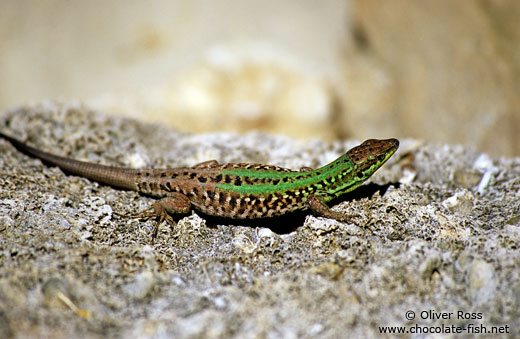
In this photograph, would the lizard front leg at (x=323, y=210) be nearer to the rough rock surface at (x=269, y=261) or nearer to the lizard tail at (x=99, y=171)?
the rough rock surface at (x=269, y=261)

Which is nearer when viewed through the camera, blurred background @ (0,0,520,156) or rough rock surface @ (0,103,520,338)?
rough rock surface @ (0,103,520,338)

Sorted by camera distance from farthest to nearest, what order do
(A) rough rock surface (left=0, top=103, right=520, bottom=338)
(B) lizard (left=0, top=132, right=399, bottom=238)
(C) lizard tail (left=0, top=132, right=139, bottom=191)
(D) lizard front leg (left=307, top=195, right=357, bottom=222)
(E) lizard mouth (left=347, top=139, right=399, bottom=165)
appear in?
1. (C) lizard tail (left=0, top=132, right=139, bottom=191)
2. (E) lizard mouth (left=347, top=139, right=399, bottom=165)
3. (B) lizard (left=0, top=132, right=399, bottom=238)
4. (D) lizard front leg (left=307, top=195, right=357, bottom=222)
5. (A) rough rock surface (left=0, top=103, right=520, bottom=338)

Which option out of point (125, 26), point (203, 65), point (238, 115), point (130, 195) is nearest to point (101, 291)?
point (130, 195)

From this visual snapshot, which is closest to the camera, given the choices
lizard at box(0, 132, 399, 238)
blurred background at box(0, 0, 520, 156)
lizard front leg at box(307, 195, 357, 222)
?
lizard front leg at box(307, 195, 357, 222)

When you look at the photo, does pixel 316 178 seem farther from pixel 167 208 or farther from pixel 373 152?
pixel 167 208

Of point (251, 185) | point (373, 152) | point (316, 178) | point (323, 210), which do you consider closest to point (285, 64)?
point (373, 152)

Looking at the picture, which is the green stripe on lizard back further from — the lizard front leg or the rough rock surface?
the rough rock surface

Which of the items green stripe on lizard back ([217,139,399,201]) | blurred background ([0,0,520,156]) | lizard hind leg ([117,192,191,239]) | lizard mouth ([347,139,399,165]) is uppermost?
blurred background ([0,0,520,156])

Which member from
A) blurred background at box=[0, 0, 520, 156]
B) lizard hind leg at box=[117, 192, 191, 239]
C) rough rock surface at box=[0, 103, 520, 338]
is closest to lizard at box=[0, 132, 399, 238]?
lizard hind leg at box=[117, 192, 191, 239]
